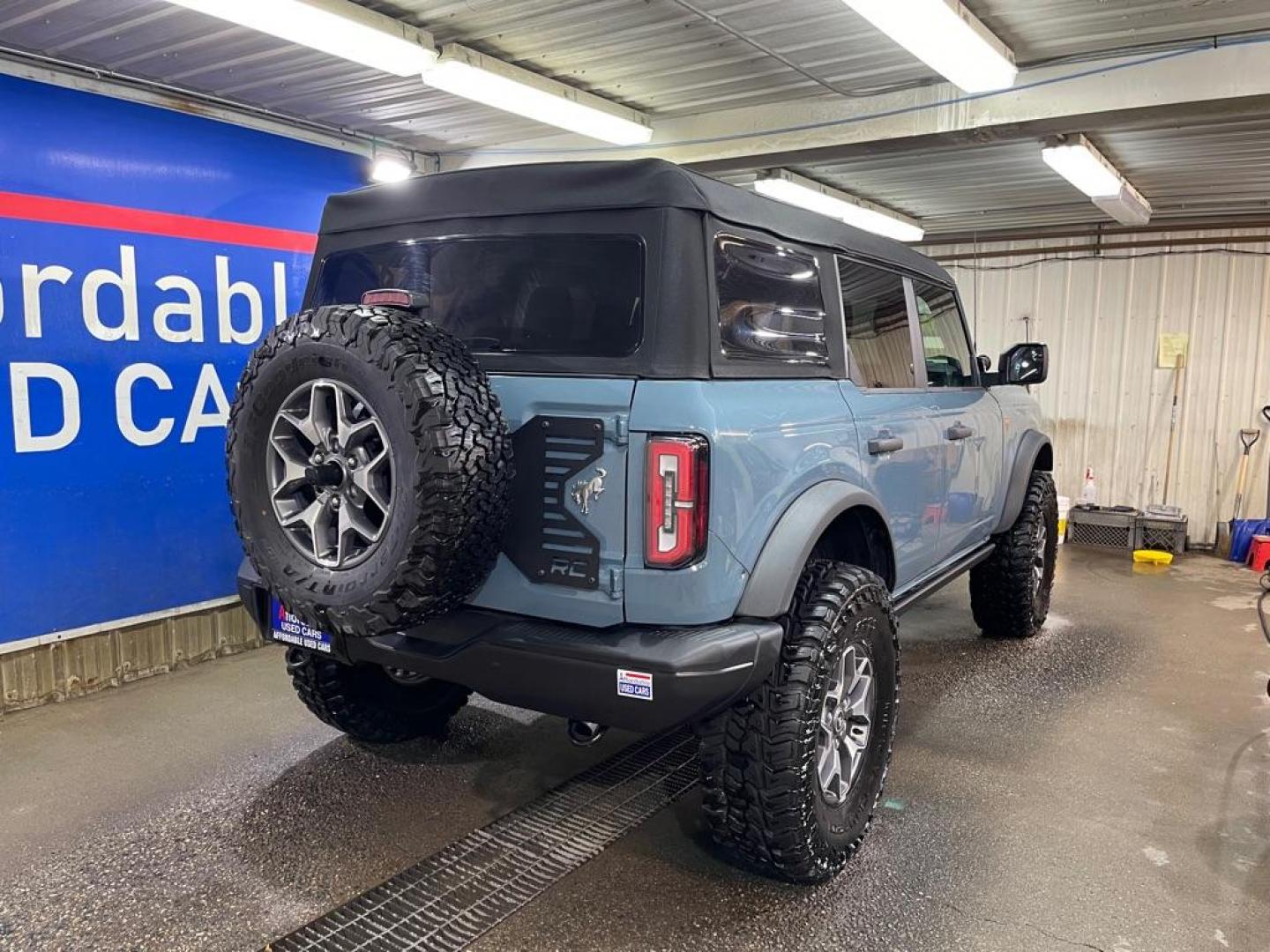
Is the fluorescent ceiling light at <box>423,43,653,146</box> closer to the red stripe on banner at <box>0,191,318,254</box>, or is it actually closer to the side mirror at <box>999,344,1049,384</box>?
the red stripe on banner at <box>0,191,318,254</box>

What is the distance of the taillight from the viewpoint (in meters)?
2.17

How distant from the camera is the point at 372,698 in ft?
11.1

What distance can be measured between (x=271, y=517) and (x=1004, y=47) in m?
3.59

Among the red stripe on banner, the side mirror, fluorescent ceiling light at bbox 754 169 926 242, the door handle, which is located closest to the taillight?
the door handle

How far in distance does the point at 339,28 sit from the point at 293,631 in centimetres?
238

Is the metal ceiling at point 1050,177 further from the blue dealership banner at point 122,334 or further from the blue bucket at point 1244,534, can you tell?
the blue dealership banner at point 122,334

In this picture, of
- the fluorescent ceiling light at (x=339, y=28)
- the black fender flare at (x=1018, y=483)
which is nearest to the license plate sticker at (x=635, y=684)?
the fluorescent ceiling light at (x=339, y=28)

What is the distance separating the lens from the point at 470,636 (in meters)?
2.36

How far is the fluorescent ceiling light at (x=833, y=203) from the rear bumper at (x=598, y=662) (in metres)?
3.91

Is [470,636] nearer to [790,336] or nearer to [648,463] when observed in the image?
[648,463]

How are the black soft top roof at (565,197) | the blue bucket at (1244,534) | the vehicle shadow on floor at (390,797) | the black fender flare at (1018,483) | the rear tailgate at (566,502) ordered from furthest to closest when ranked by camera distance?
the blue bucket at (1244,534) < the black fender flare at (1018,483) < the vehicle shadow on floor at (390,797) < the black soft top roof at (565,197) < the rear tailgate at (566,502)

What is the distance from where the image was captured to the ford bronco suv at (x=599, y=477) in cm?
217

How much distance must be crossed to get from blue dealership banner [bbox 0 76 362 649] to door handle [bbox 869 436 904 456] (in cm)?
325

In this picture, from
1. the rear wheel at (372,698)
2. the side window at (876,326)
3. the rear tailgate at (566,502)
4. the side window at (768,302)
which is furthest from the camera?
the rear wheel at (372,698)
